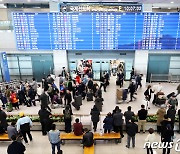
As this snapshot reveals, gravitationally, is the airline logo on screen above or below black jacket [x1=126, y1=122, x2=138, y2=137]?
above

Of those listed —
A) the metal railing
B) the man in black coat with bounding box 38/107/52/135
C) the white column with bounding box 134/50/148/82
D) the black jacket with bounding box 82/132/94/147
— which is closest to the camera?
the black jacket with bounding box 82/132/94/147

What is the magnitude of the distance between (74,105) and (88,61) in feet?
15.5

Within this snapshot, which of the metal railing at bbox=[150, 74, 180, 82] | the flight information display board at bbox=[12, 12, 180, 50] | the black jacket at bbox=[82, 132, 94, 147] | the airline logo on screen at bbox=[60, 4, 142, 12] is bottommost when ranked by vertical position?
the black jacket at bbox=[82, 132, 94, 147]

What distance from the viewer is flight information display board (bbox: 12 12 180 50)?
42.1 ft

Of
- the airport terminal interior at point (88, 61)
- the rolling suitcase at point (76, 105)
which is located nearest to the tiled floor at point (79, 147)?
the airport terminal interior at point (88, 61)

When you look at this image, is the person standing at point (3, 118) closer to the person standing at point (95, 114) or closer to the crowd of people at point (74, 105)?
the crowd of people at point (74, 105)

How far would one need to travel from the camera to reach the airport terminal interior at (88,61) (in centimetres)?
1079

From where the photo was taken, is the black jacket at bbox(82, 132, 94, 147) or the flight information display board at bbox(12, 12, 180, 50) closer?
the black jacket at bbox(82, 132, 94, 147)

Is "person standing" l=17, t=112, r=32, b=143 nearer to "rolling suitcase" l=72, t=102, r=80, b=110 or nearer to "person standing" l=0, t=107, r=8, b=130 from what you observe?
"person standing" l=0, t=107, r=8, b=130

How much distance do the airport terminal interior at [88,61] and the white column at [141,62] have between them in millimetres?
63

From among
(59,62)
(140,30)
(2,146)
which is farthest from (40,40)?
(2,146)

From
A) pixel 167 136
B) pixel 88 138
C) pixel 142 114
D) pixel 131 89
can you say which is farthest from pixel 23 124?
pixel 131 89

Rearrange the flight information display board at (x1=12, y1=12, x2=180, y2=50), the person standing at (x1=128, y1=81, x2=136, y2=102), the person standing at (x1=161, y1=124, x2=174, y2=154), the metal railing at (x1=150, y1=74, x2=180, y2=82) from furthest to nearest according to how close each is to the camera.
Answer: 1. the metal railing at (x1=150, y1=74, x2=180, y2=82)
2. the flight information display board at (x1=12, y1=12, x2=180, y2=50)
3. the person standing at (x1=128, y1=81, x2=136, y2=102)
4. the person standing at (x1=161, y1=124, x2=174, y2=154)

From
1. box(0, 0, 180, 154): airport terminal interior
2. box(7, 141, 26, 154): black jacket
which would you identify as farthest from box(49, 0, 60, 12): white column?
box(7, 141, 26, 154): black jacket
